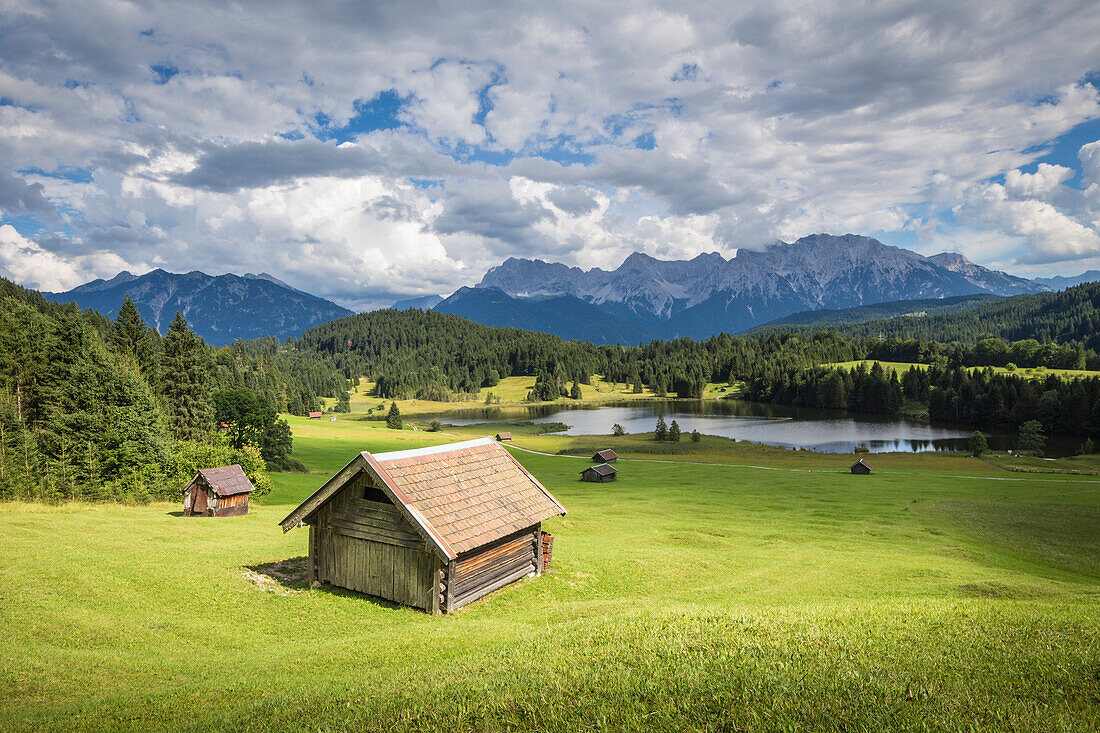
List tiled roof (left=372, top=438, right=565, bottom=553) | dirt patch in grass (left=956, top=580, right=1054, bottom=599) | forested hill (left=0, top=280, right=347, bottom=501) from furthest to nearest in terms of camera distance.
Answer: forested hill (left=0, top=280, right=347, bottom=501) < dirt patch in grass (left=956, top=580, right=1054, bottom=599) < tiled roof (left=372, top=438, right=565, bottom=553)

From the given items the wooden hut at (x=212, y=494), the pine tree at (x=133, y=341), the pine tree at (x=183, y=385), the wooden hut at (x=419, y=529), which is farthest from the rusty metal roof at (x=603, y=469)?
the pine tree at (x=133, y=341)

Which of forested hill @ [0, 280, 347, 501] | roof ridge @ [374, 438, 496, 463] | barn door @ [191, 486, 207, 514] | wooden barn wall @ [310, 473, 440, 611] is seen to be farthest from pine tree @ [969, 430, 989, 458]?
barn door @ [191, 486, 207, 514]

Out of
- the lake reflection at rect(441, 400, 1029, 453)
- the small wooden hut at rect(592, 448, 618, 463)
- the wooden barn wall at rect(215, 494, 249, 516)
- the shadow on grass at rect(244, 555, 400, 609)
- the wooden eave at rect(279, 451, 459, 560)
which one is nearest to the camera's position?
the wooden eave at rect(279, 451, 459, 560)

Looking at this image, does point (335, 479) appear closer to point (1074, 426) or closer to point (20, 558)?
point (20, 558)

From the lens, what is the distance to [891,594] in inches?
878

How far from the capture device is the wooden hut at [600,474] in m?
70.4

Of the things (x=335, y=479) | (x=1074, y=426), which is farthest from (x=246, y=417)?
(x=1074, y=426)

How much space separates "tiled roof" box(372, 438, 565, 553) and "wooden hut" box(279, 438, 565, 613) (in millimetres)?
47

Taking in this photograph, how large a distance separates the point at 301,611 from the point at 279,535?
57.1ft

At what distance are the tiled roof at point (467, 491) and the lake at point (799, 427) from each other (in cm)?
9841

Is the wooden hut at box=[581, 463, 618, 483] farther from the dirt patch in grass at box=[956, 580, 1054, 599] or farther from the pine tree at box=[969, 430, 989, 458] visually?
the pine tree at box=[969, 430, 989, 458]

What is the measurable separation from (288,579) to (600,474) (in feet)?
163

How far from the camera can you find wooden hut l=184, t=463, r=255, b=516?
150 ft

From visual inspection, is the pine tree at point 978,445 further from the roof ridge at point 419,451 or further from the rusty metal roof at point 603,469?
the roof ridge at point 419,451
